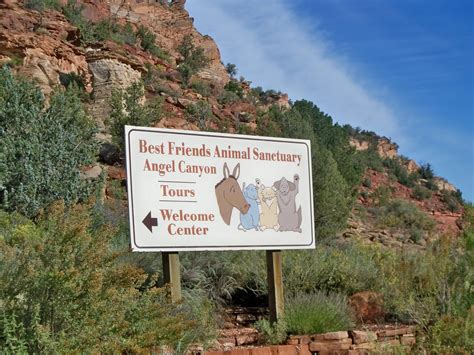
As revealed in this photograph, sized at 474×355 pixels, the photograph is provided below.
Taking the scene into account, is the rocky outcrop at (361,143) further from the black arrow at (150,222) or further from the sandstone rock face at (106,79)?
the black arrow at (150,222)

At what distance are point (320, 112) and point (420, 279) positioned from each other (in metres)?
37.3

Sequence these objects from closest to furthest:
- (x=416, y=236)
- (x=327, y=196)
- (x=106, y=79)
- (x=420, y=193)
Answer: (x=327, y=196)
(x=416, y=236)
(x=106, y=79)
(x=420, y=193)

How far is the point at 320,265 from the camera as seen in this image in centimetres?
938

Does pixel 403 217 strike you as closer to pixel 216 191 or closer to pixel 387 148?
pixel 387 148

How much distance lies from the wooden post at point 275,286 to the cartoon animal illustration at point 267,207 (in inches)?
12.9

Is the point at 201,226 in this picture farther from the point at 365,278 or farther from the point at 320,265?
the point at 365,278

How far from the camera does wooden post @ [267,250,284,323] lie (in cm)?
821

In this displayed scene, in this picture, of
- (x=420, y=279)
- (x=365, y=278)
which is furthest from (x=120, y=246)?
(x=420, y=279)

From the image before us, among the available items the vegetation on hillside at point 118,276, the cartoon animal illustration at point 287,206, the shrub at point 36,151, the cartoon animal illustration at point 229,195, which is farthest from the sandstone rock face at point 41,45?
the cartoon animal illustration at point 229,195

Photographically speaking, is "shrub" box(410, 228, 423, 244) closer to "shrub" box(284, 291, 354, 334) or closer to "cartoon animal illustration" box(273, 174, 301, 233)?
"cartoon animal illustration" box(273, 174, 301, 233)

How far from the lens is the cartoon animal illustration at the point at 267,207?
846 cm

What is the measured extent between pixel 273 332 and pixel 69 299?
3.13 metres

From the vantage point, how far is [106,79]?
38.3 meters

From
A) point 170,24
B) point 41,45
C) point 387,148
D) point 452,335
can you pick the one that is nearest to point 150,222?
point 452,335
